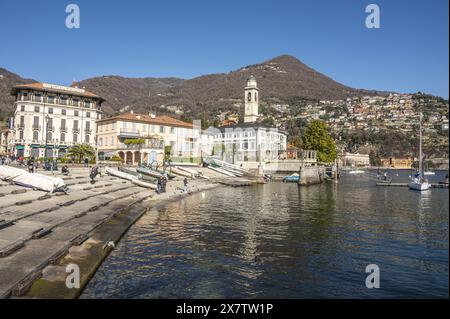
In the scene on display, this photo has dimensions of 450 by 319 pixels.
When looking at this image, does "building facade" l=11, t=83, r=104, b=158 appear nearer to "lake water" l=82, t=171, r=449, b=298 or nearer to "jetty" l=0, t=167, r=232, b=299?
"jetty" l=0, t=167, r=232, b=299

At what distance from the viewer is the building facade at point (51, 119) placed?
260 ft

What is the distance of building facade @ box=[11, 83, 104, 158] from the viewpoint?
79188 mm

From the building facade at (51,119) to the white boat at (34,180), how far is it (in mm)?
47380

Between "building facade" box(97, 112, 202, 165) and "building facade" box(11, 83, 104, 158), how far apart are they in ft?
15.4

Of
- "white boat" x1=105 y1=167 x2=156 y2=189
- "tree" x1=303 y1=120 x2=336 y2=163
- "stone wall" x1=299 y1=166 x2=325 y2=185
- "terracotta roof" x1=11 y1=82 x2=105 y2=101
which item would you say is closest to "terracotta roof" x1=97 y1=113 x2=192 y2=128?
"terracotta roof" x1=11 y1=82 x2=105 y2=101

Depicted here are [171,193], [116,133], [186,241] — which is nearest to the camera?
[186,241]

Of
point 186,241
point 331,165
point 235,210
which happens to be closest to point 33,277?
point 186,241

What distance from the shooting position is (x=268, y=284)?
42.0ft

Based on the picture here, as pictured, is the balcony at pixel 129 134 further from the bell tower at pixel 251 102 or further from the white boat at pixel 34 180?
the white boat at pixel 34 180

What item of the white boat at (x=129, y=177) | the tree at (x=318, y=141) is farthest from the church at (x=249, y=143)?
the white boat at (x=129, y=177)

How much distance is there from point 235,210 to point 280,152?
77.7m
